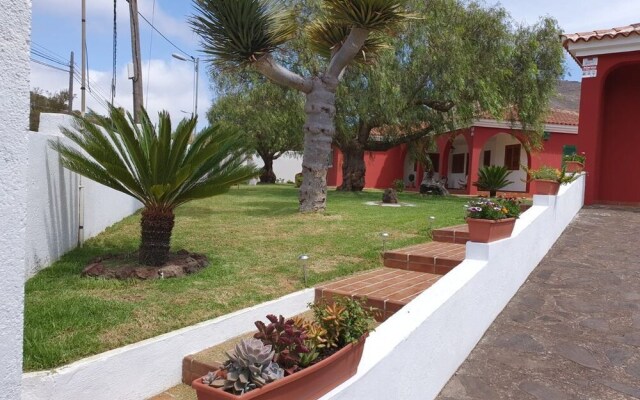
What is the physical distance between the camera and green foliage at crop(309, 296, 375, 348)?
2682mm

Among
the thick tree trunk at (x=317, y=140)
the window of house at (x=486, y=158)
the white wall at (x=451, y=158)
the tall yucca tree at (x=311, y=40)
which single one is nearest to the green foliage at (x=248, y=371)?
the tall yucca tree at (x=311, y=40)

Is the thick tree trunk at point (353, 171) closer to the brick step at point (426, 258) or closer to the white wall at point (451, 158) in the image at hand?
the white wall at point (451, 158)

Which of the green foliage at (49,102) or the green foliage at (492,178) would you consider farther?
the green foliage at (49,102)

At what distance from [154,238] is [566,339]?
4016mm

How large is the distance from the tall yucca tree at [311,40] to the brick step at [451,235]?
282cm

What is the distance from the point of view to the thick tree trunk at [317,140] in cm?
917

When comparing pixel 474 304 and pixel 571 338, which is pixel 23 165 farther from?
pixel 571 338

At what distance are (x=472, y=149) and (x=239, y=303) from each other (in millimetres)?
18106

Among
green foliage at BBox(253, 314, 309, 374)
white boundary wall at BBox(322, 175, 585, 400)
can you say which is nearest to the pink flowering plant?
white boundary wall at BBox(322, 175, 585, 400)

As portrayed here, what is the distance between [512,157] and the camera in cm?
2270

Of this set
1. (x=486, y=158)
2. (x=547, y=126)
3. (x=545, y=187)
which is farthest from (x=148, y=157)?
(x=486, y=158)

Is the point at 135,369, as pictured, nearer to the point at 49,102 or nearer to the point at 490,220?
the point at 490,220

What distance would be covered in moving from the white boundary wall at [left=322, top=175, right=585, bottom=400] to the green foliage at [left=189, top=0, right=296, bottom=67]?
16.5 feet

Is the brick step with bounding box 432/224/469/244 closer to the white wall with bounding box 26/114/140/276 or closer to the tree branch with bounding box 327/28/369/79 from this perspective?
the tree branch with bounding box 327/28/369/79
